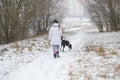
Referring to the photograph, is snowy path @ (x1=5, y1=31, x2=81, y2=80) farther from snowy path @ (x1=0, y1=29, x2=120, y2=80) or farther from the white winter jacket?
the white winter jacket

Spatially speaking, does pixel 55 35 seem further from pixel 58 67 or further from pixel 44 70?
pixel 44 70

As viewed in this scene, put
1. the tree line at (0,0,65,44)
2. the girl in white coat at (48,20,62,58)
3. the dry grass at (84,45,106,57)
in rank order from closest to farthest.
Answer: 1. the girl in white coat at (48,20,62,58)
2. the dry grass at (84,45,106,57)
3. the tree line at (0,0,65,44)

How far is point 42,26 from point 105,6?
928cm

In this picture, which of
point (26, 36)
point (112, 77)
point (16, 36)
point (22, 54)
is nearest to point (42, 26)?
point (26, 36)

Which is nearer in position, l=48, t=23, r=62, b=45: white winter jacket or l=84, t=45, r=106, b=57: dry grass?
l=48, t=23, r=62, b=45: white winter jacket

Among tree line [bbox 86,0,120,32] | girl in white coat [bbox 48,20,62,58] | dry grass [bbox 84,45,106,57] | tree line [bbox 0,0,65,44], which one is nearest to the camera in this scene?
girl in white coat [bbox 48,20,62,58]

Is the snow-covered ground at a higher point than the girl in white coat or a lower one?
lower

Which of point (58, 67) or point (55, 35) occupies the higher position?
point (55, 35)

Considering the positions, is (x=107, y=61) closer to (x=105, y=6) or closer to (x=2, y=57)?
(x=2, y=57)

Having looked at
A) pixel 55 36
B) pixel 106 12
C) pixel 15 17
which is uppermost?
Answer: pixel 106 12

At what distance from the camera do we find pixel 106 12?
109ft

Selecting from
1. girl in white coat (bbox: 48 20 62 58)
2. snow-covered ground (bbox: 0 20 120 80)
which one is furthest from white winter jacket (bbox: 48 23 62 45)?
snow-covered ground (bbox: 0 20 120 80)

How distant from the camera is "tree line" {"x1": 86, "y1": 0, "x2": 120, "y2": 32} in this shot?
3044cm

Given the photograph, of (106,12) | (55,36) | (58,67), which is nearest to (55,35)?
(55,36)
